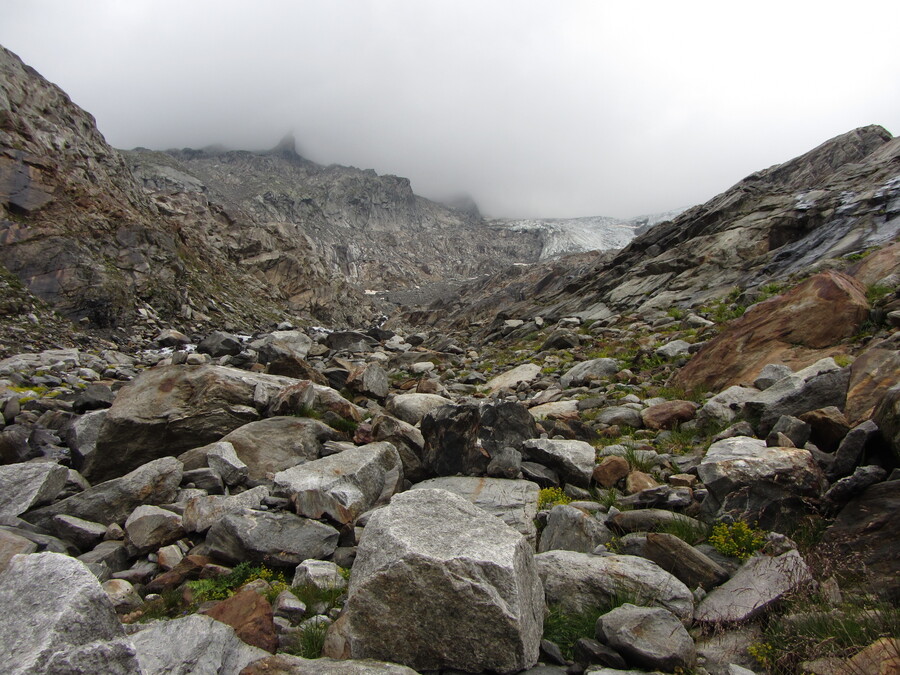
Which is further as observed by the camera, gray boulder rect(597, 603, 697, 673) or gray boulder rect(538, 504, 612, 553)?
gray boulder rect(538, 504, 612, 553)

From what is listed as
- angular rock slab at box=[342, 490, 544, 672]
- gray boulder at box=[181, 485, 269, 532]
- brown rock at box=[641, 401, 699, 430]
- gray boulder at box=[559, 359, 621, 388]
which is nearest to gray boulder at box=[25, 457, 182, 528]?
gray boulder at box=[181, 485, 269, 532]

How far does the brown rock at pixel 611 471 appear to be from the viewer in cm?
571

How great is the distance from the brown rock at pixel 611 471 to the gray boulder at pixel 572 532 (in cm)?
108

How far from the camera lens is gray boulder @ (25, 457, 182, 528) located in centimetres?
554

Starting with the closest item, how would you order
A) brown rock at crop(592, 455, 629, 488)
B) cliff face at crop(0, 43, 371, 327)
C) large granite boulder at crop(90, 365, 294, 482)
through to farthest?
brown rock at crop(592, 455, 629, 488), large granite boulder at crop(90, 365, 294, 482), cliff face at crop(0, 43, 371, 327)

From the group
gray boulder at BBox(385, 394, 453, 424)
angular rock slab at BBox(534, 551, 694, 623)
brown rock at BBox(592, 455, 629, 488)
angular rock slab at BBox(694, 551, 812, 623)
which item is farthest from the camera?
gray boulder at BBox(385, 394, 453, 424)

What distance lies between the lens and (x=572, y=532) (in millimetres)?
4445

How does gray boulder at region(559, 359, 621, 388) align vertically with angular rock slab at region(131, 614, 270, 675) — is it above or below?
above

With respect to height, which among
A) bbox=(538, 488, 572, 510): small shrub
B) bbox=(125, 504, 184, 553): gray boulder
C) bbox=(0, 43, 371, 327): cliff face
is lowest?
bbox=(125, 504, 184, 553): gray boulder

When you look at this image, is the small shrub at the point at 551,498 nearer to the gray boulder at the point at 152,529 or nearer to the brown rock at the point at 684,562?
the brown rock at the point at 684,562

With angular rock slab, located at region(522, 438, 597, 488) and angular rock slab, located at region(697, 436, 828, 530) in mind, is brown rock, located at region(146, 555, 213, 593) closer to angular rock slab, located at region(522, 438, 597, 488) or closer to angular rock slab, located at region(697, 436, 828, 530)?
angular rock slab, located at region(522, 438, 597, 488)

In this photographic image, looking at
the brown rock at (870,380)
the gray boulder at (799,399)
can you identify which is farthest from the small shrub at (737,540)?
the gray boulder at (799,399)

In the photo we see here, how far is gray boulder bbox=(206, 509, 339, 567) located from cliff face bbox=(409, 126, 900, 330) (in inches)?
668

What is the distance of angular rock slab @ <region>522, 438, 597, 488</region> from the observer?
5.84 m
